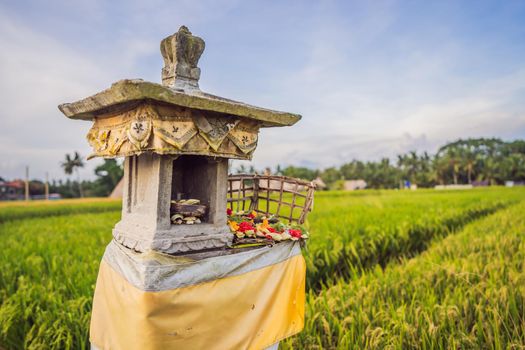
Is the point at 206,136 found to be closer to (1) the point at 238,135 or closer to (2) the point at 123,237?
(1) the point at 238,135

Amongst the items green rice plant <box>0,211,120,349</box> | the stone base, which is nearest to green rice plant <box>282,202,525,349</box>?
the stone base

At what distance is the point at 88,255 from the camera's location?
4.88m

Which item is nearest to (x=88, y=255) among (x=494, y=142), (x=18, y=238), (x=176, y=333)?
(x=18, y=238)

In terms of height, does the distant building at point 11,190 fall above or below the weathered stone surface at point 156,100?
below

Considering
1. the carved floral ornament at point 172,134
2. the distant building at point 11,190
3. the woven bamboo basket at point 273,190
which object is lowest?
the distant building at point 11,190

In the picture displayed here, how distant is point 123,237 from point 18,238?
6.15 m

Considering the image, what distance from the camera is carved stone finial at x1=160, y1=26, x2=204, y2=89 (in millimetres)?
1957

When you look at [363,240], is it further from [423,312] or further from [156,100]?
Result: [156,100]

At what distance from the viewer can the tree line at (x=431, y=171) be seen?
43531mm

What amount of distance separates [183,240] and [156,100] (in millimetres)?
729

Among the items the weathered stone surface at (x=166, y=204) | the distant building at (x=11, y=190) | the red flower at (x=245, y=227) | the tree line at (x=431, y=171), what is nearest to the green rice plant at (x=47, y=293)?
the weathered stone surface at (x=166, y=204)

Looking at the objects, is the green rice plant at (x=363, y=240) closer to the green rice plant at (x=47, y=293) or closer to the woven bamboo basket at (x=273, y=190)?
the woven bamboo basket at (x=273, y=190)

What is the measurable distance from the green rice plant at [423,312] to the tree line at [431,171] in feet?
122

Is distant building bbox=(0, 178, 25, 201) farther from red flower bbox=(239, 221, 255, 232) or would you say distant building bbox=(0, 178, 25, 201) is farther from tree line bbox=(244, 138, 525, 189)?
red flower bbox=(239, 221, 255, 232)
